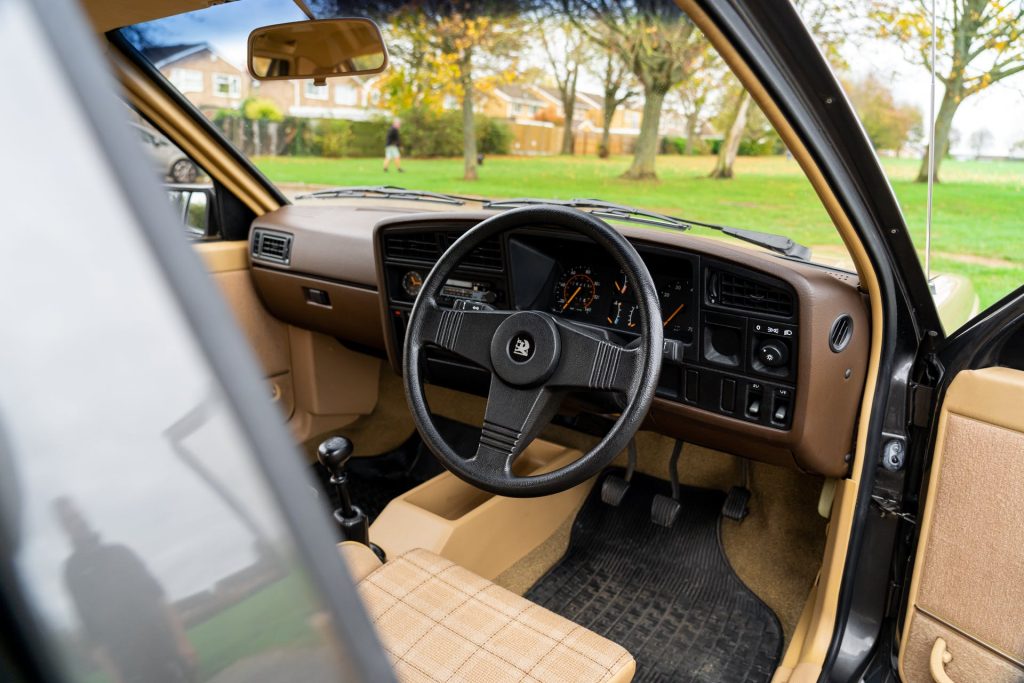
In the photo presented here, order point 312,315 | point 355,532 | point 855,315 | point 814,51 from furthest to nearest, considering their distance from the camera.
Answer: point 312,315 < point 355,532 < point 855,315 < point 814,51

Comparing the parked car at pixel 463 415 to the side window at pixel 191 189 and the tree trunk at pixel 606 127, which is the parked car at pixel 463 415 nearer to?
the side window at pixel 191 189

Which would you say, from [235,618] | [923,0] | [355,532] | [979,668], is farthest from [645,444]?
[235,618]

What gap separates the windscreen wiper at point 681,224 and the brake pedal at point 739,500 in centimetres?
101

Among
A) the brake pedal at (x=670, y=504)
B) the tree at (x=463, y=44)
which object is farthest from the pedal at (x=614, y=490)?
the tree at (x=463, y=44)

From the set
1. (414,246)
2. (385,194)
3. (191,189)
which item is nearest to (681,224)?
(414,246)

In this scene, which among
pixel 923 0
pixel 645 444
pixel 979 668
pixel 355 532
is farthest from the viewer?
pixel 645 444

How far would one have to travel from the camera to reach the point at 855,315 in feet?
A: 5.89

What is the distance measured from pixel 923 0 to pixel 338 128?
9.57ft

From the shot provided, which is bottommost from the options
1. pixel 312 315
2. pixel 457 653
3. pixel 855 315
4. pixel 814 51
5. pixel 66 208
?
pixel 457 653

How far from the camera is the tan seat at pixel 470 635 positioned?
147cm

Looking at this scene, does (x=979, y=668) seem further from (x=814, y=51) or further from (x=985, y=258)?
(x=814, y=51)

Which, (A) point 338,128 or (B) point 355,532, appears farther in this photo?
(A) point 338,128

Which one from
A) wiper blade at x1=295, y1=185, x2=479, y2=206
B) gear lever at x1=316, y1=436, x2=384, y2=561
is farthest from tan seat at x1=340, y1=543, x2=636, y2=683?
wiper blade at x1=295, y1=185, x2=479, y2=206

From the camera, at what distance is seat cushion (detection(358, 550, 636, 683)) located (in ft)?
4.83
